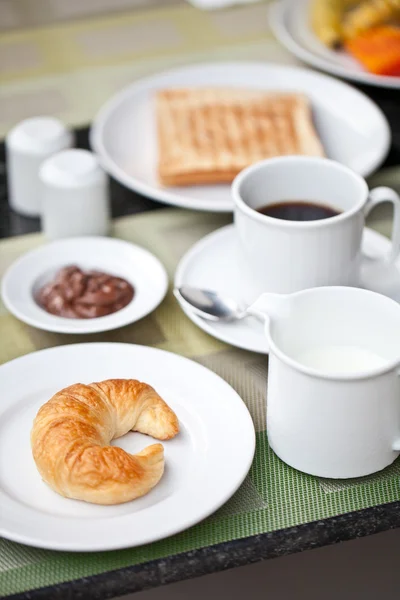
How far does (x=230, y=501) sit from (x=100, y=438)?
5.0 inches

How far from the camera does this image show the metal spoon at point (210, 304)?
0.97 metres

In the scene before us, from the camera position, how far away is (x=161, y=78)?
4.80 ft

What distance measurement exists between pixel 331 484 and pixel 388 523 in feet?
0.20

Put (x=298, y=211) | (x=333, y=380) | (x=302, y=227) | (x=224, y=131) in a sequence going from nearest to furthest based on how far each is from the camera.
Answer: (x=333, y=380), (x=302, y=227), (x=298, y=211), (x=224, y=131)

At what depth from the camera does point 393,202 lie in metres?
1.00

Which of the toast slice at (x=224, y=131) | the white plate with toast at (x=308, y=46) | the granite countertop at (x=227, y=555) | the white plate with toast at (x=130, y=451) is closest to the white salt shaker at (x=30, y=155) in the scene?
the toast slice at (x=224, y=131)

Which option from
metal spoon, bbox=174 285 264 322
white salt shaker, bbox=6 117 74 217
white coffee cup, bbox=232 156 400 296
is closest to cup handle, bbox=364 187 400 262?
white coffee cup, bbox=232 156 400 296

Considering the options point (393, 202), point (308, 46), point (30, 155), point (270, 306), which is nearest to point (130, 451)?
point (270, 306)

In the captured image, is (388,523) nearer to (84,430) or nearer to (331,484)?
(331,484)

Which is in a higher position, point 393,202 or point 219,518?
point 393,202

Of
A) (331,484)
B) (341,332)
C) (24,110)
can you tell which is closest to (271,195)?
(341,332)

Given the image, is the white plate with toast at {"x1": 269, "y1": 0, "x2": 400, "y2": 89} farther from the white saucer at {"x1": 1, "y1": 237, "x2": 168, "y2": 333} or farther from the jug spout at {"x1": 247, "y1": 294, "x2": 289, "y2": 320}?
the jug spout at {"x1": 247, "y1": 294, "x2": 289, "y2": 320}

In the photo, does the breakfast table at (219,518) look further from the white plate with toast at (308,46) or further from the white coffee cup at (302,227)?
the white plate with toast at (308,46)

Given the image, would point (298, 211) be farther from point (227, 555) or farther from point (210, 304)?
point (227, 555)
